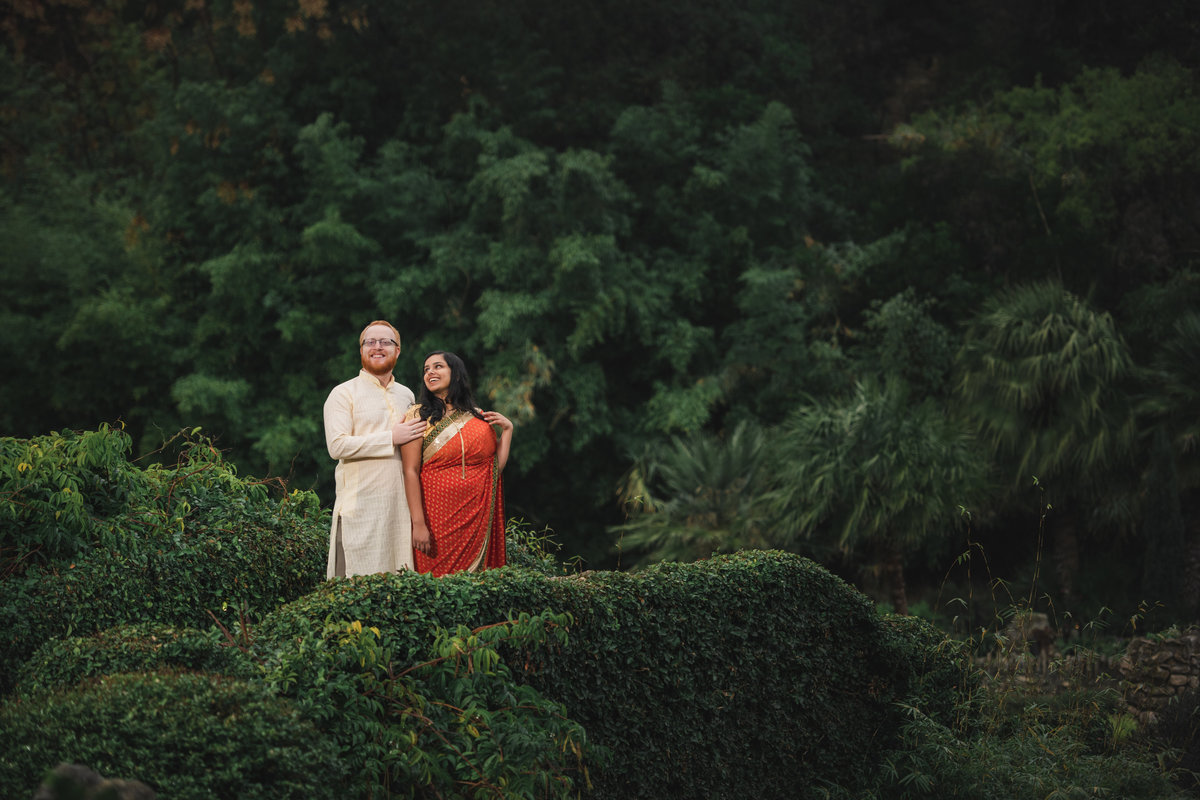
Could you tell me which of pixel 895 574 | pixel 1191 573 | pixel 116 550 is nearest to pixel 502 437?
pixel 116 550

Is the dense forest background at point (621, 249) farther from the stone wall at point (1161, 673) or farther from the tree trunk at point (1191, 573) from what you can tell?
the stone wall at point (1161, 673)

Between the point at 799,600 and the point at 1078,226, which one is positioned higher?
the point at 1078,226

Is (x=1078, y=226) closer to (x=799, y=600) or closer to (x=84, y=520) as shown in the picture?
(x=799, y=600)

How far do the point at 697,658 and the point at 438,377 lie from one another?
1.86 m

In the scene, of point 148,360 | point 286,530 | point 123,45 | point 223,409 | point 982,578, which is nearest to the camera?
point 286,530

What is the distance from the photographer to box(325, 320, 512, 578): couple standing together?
5828 mm

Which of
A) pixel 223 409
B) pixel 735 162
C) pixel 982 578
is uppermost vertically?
pixel 735 162

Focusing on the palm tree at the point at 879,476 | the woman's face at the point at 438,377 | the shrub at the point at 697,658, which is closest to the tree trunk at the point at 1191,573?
the palm tree at the point at 879,476

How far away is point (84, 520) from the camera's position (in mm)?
5691

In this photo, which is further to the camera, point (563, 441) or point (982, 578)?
point (563, 441)

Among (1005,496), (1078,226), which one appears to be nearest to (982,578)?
(1005,496)

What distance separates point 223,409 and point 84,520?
13.2 m

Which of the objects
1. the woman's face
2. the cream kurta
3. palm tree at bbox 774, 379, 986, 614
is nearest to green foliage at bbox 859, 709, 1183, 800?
the cream kurta

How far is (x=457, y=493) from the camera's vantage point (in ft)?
19.2
